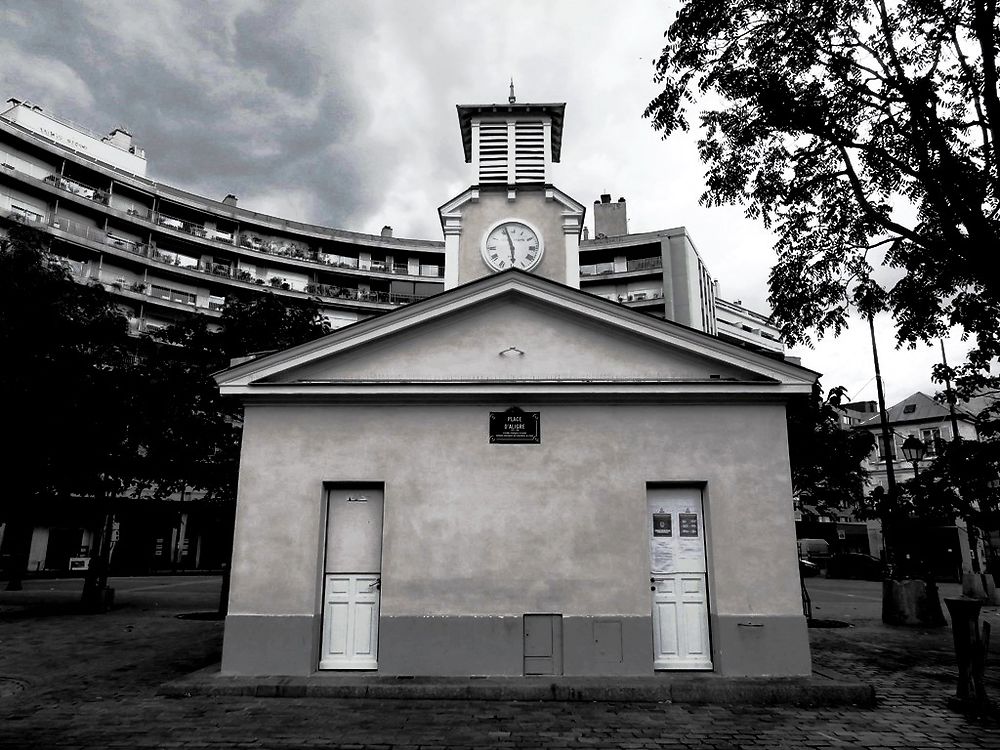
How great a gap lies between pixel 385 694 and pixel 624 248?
50.2 m

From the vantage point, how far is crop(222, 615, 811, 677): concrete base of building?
10.5 meters

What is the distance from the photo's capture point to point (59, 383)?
58.9 feet

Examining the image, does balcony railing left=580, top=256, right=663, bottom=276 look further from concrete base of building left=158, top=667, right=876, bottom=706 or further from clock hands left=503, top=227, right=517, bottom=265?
concrete base of building left=158, top=667, right=876, bottom=706

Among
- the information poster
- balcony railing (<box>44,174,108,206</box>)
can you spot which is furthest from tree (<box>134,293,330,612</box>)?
Answer: balcony railing (<box>44,174,108,206</box>)

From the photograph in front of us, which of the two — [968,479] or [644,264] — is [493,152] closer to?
[968,479]

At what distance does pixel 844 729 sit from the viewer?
8430 mm

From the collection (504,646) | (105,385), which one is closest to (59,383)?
(105,385)

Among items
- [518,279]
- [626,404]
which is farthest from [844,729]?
[518,279]

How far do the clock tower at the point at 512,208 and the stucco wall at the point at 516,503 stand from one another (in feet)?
16.5

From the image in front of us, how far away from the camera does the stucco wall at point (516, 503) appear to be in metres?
10.8

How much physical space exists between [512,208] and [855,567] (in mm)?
35618

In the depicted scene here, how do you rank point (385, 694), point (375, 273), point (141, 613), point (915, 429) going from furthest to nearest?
point (375, 273)
point (915, 429)
point (141, 613)
point (385, 694)

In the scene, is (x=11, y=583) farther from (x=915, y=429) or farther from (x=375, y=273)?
(x=915, y=429)

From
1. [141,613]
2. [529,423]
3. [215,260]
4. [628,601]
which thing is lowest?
[141,613]
